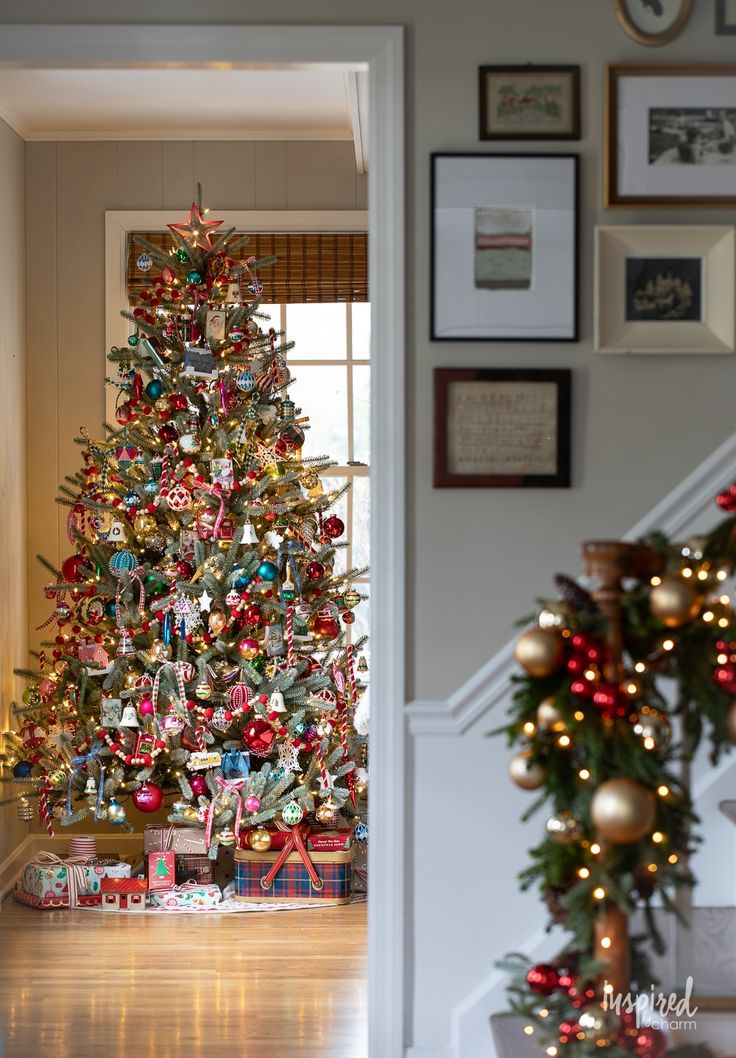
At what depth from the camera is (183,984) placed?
351 centimetres

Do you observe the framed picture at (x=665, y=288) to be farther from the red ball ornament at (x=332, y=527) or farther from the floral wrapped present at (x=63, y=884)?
the floral wrapped present at (x=63, y=884)

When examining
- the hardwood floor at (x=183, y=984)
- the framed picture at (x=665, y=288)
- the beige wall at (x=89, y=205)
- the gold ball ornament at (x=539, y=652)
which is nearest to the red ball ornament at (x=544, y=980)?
the gold ball ornament at (x=539, y=652)

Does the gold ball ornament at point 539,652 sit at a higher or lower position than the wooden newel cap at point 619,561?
lower

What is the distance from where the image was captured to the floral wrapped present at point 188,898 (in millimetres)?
4285

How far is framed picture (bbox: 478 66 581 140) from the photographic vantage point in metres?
2.79

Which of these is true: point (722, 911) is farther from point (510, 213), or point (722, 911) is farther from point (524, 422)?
point (510, 213)

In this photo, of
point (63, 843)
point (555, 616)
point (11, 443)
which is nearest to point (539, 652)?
point (555, 616)

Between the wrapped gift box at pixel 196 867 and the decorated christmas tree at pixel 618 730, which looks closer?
the decorated christmas tree at pixel 618 730

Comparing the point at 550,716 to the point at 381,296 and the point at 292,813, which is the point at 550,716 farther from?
the point at 292,813

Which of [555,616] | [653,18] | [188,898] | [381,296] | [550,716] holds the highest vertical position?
[653,18]

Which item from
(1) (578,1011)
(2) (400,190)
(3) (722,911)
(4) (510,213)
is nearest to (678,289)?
(4) (510,213)

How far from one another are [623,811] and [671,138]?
179 centimetres

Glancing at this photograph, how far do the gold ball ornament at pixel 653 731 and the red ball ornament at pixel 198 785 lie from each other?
274cm

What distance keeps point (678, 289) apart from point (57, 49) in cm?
161
